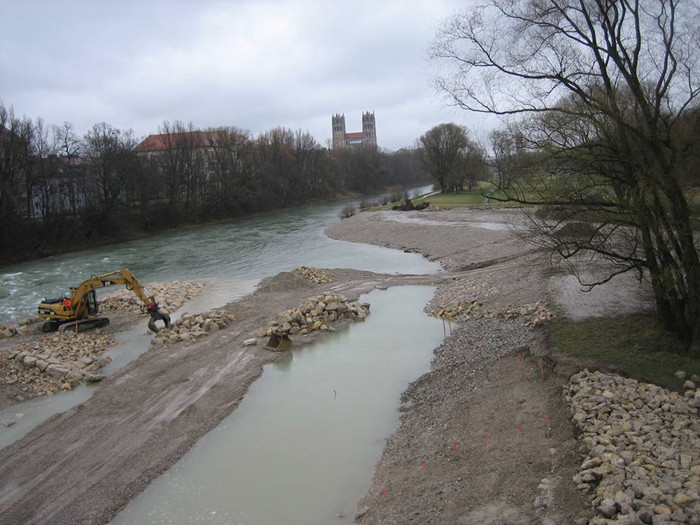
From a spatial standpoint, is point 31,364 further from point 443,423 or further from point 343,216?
point 343,216

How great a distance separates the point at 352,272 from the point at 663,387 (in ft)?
68.7

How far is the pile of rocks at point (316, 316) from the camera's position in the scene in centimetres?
1820

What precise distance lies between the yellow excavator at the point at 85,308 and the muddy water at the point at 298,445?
682 cm

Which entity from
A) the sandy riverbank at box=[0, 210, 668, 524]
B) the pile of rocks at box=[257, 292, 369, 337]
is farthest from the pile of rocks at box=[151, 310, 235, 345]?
the pile of rocks at box=[257, 292, 369, 337]

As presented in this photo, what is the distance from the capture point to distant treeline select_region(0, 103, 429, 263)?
49.5 m

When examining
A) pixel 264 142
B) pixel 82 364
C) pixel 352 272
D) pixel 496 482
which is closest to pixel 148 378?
pixel 82 364

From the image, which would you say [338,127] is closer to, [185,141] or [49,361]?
[185,141]

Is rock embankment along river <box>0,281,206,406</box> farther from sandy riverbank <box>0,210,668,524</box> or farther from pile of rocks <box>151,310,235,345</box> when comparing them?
pile of rocks <box>151,310,235,345</box>

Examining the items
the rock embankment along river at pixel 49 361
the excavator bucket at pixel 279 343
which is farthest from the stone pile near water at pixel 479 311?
the rock embankment along river at pixel 49 361

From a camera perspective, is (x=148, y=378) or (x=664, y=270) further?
(x=148, y=378)

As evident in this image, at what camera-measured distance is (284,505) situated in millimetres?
8938

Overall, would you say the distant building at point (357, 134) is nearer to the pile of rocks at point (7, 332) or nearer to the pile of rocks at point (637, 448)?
the pile of rocks at point (7, 332)

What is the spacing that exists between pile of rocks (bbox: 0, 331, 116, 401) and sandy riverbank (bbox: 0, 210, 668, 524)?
1377 mm

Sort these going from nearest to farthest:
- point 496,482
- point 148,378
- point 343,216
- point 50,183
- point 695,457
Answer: point 695,457, point 496,482, point 148,378, point 50,183, point 343,216
